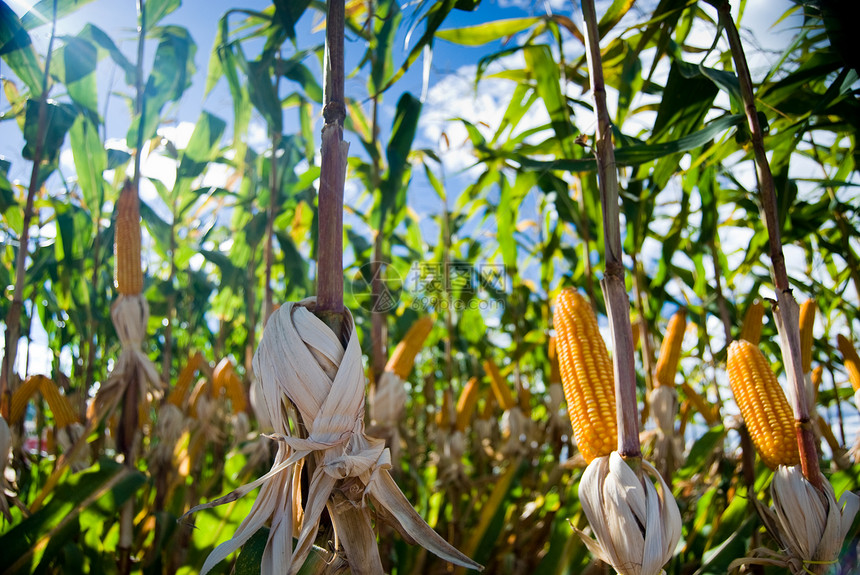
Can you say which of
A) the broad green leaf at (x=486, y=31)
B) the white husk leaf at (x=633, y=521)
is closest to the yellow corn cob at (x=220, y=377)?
the broad green leaf at (x=486, y=31)

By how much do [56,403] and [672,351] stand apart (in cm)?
246

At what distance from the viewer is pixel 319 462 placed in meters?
0.70

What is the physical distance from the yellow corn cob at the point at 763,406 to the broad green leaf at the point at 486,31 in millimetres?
1203

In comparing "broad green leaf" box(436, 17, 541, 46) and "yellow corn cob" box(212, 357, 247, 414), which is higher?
"broad green leaf" box(436, 17, 541, 46)

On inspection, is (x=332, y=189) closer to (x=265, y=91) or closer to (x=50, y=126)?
(x=265, y=91)

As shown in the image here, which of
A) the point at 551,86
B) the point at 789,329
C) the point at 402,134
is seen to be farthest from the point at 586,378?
the point at 402,134

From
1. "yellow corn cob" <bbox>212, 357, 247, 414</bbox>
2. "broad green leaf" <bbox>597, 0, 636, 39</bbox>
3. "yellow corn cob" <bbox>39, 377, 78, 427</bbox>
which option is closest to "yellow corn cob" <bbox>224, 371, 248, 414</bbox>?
"yellow corn cob" <bbox>212, 357, 247, 414</bbox>

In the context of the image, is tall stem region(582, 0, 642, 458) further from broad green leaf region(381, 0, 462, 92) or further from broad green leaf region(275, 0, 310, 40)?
broad green leaf region(275, 0, 310, 40)

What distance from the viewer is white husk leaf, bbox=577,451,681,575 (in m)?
0.87

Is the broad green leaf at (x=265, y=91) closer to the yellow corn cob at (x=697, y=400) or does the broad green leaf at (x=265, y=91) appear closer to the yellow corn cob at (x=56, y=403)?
the yellow corn cob at (x=56, y=403)

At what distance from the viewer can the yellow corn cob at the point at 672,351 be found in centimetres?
187

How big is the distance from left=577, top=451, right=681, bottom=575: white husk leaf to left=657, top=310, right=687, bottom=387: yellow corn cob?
1.06 m

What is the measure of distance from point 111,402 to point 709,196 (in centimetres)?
227

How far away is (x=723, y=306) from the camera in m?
1.95
